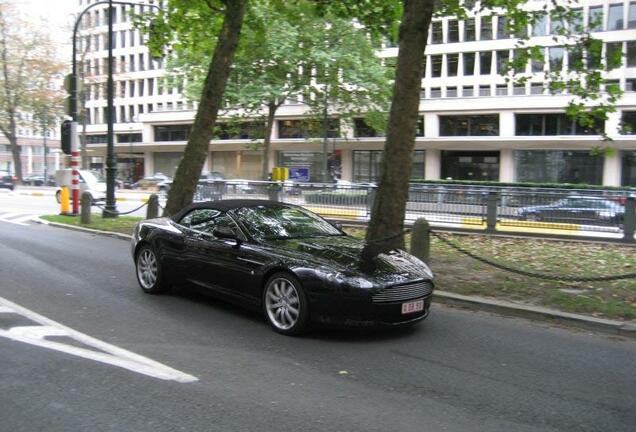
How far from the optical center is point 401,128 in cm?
1010

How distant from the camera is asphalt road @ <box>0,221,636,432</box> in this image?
4.18 m

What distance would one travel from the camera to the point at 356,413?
431cm

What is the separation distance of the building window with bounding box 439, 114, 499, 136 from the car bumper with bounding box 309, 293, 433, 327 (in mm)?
41830

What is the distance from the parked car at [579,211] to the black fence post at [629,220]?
114 mm

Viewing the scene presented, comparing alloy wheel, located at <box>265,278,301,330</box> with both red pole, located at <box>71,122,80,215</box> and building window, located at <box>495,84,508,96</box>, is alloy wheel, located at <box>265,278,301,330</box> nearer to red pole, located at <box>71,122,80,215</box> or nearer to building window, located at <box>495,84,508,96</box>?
red pole, located at <box>71,122,80,215</box>

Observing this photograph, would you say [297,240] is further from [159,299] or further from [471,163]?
[471,163]

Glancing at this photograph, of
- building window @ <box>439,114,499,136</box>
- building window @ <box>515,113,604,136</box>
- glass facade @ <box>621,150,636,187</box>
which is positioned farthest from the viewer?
building window @ <box>439,114,499,136</box>

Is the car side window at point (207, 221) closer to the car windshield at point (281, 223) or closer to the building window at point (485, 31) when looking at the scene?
the car windshield at point (281, 223)

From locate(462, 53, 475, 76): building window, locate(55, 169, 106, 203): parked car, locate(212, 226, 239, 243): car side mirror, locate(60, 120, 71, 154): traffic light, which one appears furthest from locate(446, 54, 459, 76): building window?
locate(212, 226, 239, 243): car side mirror

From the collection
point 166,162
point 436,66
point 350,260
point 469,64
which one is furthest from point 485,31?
point 350,260

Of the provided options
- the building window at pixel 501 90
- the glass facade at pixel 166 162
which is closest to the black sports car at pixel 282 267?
the building window at pixel 501 90

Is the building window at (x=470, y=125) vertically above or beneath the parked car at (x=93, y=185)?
above

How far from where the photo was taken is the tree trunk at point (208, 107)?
14859 mm

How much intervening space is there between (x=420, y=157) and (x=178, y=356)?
150 feet
